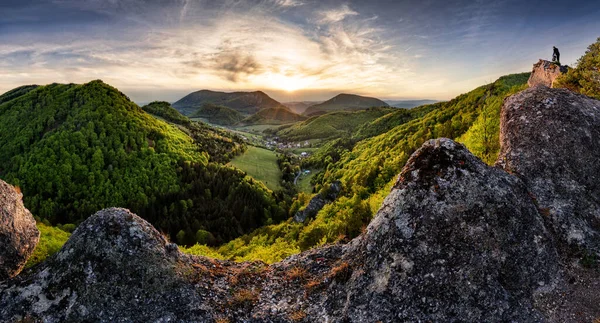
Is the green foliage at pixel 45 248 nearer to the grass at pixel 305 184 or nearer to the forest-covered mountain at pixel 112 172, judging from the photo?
Result: the forest-covered mountain at pixel 112 172

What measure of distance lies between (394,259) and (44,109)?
161 meters

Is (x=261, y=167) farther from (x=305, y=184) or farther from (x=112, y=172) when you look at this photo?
(x=112, y=172)

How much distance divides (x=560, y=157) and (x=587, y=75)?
38.3 ft

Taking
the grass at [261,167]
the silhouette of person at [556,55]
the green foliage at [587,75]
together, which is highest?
the silhouette of person at [556,55]

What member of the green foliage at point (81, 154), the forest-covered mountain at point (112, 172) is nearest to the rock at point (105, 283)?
the forest-covered mountain at point (112, 172)

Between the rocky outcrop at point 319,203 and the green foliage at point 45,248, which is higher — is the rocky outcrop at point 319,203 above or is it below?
below

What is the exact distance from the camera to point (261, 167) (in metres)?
170

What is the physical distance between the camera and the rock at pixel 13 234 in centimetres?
1339

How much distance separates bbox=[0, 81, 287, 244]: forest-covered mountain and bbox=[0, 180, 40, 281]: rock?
72.0 metres

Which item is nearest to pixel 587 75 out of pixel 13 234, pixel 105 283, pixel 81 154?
pixel 105 283

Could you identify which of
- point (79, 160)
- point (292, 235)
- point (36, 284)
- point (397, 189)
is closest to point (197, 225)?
point (79, 160)

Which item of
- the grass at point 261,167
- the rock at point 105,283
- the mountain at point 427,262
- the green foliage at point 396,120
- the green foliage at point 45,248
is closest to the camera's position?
the mountain at point 427,262

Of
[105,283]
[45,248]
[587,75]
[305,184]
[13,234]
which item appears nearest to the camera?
[105,283]

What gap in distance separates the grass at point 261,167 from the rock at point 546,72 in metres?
118
